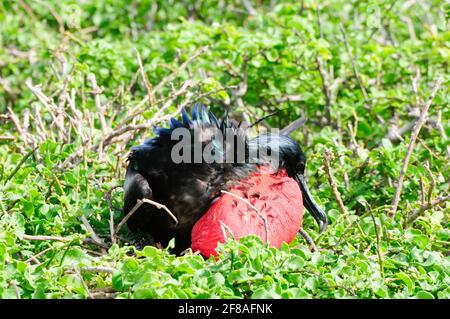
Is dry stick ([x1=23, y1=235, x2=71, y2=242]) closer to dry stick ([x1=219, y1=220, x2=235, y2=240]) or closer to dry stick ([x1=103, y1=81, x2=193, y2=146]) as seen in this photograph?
dry stick ([x1=219, y1=220, x2=235, y2=240])

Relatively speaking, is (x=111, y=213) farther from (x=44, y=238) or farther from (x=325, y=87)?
(x=325, y=87)

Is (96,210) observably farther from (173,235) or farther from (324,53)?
(324,53)

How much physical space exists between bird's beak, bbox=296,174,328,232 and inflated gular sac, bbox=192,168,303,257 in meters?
0.11

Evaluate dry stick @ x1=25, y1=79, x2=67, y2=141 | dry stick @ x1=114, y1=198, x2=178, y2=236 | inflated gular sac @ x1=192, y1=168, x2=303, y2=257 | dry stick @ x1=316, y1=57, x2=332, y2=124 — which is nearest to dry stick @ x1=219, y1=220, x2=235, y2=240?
inflated gular sac @ x1=192, y1=168, x2=303, y2=257

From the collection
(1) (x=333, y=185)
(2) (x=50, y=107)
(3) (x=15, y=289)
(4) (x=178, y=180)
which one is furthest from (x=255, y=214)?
(2) (x=50, y=107)

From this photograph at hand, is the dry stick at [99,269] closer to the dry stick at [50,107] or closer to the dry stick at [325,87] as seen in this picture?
the dry stick at [50,107]

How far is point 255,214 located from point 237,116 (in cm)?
137

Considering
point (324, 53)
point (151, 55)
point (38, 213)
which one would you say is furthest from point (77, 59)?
point (38, 213)

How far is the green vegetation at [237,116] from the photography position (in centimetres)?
214

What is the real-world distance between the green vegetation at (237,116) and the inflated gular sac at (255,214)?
0.09m

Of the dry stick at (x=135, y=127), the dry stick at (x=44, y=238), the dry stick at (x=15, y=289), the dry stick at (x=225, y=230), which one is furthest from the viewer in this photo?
the dry stick at (x=135, y=127)

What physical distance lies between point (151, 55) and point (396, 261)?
6.19 ft

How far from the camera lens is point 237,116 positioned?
388cm

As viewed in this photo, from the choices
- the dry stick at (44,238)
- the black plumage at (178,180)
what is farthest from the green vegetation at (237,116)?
the black plumage at (178,180)
